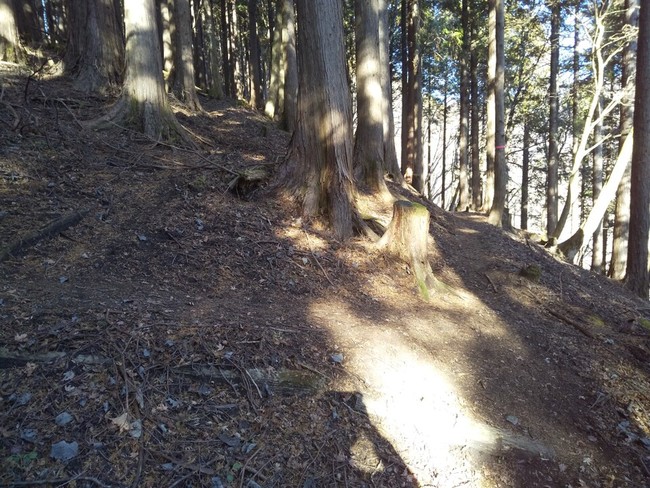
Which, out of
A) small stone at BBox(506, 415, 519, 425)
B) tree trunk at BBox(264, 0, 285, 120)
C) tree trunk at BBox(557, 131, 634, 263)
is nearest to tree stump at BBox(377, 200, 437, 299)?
small stone at BBox(506, 415, 519, 425)

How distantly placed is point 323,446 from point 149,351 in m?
1.44

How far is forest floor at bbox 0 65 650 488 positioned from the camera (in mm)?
2564

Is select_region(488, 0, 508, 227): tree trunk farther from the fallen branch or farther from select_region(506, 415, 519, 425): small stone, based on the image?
the fallen branch

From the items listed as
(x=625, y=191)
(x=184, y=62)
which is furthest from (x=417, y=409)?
(x=184, y=62)

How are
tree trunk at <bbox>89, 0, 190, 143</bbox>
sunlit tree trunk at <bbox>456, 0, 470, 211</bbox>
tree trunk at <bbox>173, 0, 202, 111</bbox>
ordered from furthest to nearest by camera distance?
sunlit tree trunk at <bbox>456, 0, 470, 211</bbox> < tree trunk at <bbox>173, 0, 202, 111</bbox> < tree trunk at <bbox>89, 0, 190, 143</bbox>

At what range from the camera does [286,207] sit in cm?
620

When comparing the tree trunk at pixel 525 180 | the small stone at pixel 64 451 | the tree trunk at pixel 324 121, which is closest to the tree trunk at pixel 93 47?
the tree trunk at pixel 324 121

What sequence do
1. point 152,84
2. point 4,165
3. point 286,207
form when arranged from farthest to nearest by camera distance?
point 152,84 → point 286,207 → point 4,165

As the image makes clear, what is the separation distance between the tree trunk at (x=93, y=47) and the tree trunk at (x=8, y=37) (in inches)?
53.6

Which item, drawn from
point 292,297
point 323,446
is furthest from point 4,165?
point 323,446

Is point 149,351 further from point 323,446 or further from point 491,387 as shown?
point 491,387

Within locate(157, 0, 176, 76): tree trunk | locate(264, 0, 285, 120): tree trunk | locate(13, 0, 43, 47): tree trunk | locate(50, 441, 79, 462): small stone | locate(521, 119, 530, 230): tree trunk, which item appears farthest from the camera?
locate(521, 119, 530, 230): tree trunk

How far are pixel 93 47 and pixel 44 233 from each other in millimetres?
5954

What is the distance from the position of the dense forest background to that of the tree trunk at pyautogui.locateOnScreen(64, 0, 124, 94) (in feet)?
0.09
